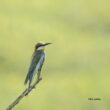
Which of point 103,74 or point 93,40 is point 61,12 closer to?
point 93,40

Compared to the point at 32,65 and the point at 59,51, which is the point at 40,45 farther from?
the point at 59,51

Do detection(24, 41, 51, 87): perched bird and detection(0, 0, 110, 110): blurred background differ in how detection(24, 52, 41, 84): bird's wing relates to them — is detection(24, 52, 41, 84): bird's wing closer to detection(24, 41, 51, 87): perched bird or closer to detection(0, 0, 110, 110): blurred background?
detection(24, 41, 51, 87): perched bird

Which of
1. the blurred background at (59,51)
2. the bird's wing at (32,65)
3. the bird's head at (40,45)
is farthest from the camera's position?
the blurred background at (59,51)

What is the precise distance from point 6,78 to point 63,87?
88 centimetres

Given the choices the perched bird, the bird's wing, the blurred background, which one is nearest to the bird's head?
the perched bird

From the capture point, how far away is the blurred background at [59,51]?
749 cm

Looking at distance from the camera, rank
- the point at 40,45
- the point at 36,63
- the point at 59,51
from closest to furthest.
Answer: the point at 36,63 → the point at 40,45 → the point at 59,51

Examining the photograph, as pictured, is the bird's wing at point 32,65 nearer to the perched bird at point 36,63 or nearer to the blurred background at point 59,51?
the perched bird at point 36,63

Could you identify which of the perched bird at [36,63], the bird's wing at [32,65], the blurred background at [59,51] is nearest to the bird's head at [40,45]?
the perched bird at [36,63]

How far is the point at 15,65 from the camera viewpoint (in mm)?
8766

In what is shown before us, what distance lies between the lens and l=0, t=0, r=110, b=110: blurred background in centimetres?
749

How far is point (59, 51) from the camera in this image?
950cm

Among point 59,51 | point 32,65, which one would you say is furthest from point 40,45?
point 59,51

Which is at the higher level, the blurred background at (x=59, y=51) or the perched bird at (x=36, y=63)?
the perched bird at (x=36, y=63)
